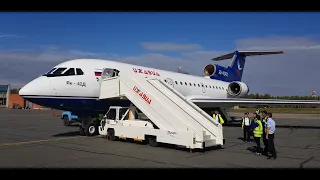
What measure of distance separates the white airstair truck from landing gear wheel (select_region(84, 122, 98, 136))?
1.07 meters

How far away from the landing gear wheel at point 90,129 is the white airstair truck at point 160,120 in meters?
1.07

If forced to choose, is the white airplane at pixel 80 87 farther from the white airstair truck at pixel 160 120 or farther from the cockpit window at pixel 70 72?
the white airstair truck at pixel 160 120

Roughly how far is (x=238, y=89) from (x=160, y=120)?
17887 millimetres

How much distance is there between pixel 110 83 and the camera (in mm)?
15484

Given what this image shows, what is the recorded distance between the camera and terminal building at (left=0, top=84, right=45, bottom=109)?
274 ft

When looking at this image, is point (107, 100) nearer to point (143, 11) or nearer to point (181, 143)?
point (181, 143)

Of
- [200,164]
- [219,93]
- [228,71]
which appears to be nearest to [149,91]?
[200,164]

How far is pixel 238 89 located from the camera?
2894 centimetres

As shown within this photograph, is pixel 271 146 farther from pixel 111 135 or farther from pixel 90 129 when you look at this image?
pixel 90 129

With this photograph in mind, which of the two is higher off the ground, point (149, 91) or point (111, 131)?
point (149, 91)

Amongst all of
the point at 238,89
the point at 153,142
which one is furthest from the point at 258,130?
the point at 238,89

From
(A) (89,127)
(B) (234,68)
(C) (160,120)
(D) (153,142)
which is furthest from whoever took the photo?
(B) (234,68)
